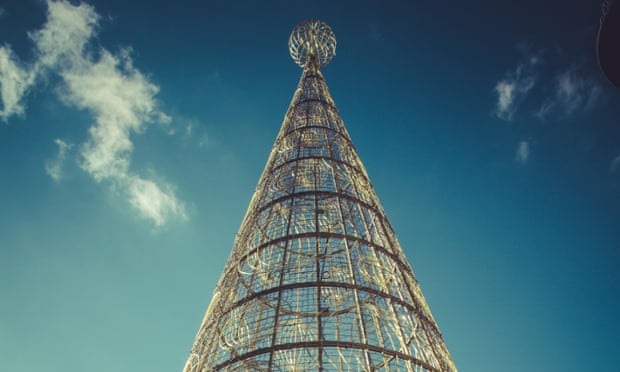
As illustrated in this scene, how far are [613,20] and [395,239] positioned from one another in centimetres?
1015

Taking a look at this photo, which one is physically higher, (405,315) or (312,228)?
(312,228)

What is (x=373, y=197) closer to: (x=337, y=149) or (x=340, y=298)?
(x=337, y=149)

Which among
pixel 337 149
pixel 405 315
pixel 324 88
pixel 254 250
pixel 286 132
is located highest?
pixel 324 88

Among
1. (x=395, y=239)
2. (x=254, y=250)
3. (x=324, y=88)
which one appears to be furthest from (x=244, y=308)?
(x=324, y=88)

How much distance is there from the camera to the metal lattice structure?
13430 mm

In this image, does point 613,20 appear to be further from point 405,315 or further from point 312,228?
point 312,228

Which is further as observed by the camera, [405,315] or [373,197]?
[373,197]

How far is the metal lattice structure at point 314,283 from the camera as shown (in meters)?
13.4

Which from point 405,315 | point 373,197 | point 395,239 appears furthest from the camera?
point 373,197

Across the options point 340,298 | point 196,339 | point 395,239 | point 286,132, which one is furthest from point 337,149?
point 196,339

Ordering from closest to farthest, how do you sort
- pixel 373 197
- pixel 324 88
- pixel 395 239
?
pixel 395 239
pixel 373 197
pixel 324 88

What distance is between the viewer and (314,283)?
1471cm

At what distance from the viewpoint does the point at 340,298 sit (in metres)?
15.1

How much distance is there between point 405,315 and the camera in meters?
14.9
